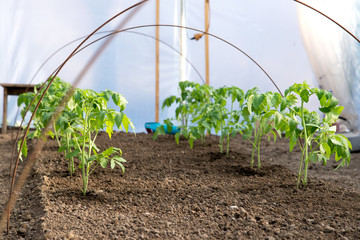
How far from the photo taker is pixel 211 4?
526 cm

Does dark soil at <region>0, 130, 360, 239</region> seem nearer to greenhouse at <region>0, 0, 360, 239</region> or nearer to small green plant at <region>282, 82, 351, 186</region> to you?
greenhouse at <region>0, 0, 360, 239</region>

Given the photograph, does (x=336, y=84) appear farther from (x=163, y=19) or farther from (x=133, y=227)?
(x=133, y=227)

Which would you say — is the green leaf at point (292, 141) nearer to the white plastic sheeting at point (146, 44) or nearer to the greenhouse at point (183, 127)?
the greenhouse at point (183, 127)

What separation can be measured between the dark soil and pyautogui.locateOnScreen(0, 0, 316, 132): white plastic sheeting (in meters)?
2.55

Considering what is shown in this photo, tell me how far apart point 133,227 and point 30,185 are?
92 cm

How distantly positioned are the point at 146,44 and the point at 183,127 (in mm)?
2470

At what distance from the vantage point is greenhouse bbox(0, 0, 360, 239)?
174 cm

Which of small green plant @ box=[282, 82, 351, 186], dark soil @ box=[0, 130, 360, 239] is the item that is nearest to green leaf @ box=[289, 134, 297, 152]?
small green plant @ box=[282, 82, 351, 186]

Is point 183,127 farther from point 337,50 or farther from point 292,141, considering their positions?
point 337,50

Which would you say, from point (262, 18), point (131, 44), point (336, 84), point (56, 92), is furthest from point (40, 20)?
point (336, 84)

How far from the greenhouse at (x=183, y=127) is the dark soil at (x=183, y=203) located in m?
0.01

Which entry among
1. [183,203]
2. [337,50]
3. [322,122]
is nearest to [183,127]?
[183,203]

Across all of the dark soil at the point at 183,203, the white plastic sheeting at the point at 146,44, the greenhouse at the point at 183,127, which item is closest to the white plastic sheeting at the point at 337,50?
the greenhouse at the point at 183,127

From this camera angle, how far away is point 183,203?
200cm
